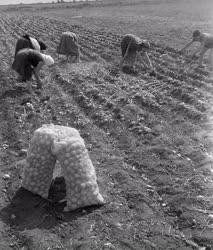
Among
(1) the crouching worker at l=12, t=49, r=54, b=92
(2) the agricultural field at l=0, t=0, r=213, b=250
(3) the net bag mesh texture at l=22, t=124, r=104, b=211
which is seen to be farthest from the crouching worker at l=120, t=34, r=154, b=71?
(3) the net bag mesh texture at l=22, t=124, r=104, b=211

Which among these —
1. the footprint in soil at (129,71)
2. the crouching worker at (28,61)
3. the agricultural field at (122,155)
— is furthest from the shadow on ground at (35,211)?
the footprint in soil at (129,71)

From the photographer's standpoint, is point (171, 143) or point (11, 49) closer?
point (171, 143)

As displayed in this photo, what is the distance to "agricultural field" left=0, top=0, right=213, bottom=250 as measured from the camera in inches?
185

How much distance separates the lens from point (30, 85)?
9.87m

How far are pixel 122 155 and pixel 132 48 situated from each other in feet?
18.8

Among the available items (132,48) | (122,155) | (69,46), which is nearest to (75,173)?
(122,155)

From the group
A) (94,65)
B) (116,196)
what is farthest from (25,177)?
(94,65)

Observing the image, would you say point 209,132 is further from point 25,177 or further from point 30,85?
point 30,85

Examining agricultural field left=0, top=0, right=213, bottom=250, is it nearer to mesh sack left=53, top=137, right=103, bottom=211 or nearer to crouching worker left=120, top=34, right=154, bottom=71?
mesh sack left=53, top=137, right=103, bottom=211

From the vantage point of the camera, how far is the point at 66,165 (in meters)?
5.00

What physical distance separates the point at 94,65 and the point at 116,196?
7.71 metres

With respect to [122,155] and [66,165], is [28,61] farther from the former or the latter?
[66,165]

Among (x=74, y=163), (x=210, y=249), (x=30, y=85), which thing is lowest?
(x=30, y=85)

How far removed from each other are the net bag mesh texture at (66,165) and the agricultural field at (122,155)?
6.1 inches
